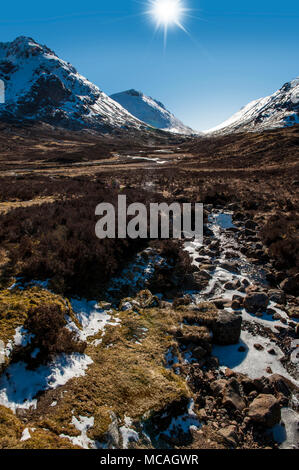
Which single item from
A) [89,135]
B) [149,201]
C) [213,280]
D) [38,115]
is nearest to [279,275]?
[213,280]

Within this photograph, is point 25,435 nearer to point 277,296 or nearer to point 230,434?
point 230,434

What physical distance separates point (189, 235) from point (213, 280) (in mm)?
4989

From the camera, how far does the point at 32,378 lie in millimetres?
4488

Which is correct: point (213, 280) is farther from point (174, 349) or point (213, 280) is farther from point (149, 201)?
point (149, 201)

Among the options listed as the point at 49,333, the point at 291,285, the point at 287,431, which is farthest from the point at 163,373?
the point at 291,285

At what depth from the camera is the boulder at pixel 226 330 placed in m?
6.97

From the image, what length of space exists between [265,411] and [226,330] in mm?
2376

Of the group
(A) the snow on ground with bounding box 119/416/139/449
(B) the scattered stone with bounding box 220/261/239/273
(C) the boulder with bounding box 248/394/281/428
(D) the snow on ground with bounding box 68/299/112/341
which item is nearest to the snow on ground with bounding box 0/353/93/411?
(D) the snow on ground with bounding box 68/299/112/341

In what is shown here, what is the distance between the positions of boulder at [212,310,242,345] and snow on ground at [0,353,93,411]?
380cm

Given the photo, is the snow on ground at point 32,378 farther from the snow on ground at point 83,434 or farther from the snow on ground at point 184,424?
the snow on ground at point 184,424

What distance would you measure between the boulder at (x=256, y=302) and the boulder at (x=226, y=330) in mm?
1369

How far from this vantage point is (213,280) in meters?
10.2

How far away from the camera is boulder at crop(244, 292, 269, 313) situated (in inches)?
326

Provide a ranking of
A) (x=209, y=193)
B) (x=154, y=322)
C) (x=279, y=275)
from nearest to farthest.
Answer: (x=154, y=322), (x=279, y=275), (x=209, y=193)
